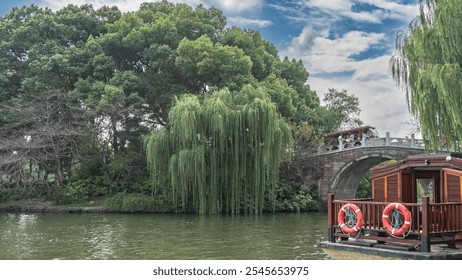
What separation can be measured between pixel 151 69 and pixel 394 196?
1757 cm

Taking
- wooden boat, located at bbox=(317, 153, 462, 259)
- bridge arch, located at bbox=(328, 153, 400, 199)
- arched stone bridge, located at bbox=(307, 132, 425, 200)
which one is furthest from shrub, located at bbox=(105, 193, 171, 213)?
wooden boat, located at bbox=(317, 153, 462, 259)

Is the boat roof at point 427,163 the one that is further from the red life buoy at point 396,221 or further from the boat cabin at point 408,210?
the red life buoy at point 396,221

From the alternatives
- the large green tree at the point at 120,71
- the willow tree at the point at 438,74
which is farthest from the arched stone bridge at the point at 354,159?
the willow tree at the point at 438,74

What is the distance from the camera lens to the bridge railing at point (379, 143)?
22.8m

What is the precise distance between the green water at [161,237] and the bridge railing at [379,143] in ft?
20.5

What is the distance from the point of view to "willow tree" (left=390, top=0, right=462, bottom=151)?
966 centimetres

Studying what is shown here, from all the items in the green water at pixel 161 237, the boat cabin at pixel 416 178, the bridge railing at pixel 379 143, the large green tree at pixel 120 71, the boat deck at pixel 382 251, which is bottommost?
the green water at pixel 161 237

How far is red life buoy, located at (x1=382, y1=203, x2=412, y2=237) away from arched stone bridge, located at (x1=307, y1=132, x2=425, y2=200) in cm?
1522

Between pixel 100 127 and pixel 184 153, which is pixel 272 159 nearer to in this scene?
pixel 184 153

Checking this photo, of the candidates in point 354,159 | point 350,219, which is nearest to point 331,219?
point 350,219

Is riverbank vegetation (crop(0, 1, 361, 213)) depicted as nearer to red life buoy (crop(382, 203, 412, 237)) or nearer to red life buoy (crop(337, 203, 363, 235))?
red life buoy (crop(337, 203, 363, 235))

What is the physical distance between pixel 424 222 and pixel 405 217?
30cm

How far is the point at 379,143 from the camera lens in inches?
938
